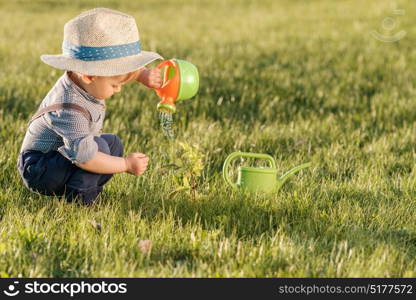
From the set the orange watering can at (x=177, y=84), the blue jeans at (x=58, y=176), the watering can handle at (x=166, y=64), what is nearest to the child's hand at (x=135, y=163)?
the blue jeans at (x=58, y=176)

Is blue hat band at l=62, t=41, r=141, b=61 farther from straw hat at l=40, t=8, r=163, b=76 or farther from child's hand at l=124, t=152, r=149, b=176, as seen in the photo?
child's hand at l=124, t=152, r=149, b=176

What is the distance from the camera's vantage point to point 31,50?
8.83 m

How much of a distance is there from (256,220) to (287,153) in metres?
1.64

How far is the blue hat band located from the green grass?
85 centimetres

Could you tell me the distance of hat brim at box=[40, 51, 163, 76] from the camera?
3471mm

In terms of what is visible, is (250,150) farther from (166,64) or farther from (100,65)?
(100,65)

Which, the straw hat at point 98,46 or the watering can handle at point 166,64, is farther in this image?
the watering can handle at point 166,64

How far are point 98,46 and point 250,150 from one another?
198 centimetres

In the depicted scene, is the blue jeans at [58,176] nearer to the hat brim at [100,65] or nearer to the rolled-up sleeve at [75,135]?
the rolled-up sleeve at [75,135]

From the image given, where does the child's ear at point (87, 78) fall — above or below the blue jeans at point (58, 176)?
above

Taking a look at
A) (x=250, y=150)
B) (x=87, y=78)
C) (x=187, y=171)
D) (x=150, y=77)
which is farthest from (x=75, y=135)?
(x=250, y=150)

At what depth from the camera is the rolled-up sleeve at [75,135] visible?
3.54m

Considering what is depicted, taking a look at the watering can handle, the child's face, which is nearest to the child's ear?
the child's face

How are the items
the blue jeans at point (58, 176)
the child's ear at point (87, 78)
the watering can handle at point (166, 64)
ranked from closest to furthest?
the child's ear at point (87, 78)
the blue jeans at point (58, 176)
the watering can handle at point (166, 64)
